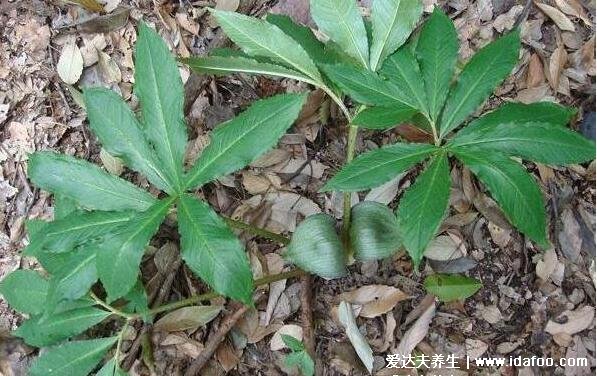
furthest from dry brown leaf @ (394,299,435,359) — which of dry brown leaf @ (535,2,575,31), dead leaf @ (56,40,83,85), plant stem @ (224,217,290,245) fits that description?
dead leaf @ (56,40,83,85)

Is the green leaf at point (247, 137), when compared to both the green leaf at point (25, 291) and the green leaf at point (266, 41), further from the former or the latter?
the green leaf at point (25, 291)

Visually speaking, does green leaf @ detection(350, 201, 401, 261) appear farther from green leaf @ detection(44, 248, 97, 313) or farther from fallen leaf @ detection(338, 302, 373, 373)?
green leaf @ detection(44, 248, 97, 313)

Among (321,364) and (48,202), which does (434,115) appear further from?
(48,202)

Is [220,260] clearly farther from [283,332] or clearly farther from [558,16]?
[558,16]

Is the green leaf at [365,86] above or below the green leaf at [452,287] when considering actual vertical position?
above

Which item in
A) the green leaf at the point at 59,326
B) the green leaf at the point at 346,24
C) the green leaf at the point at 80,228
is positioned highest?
the green leaf at the point at 346,24

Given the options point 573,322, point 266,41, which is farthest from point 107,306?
point 573,322

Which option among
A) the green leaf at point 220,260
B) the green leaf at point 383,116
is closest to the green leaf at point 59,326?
the green leaf at point 220,260
